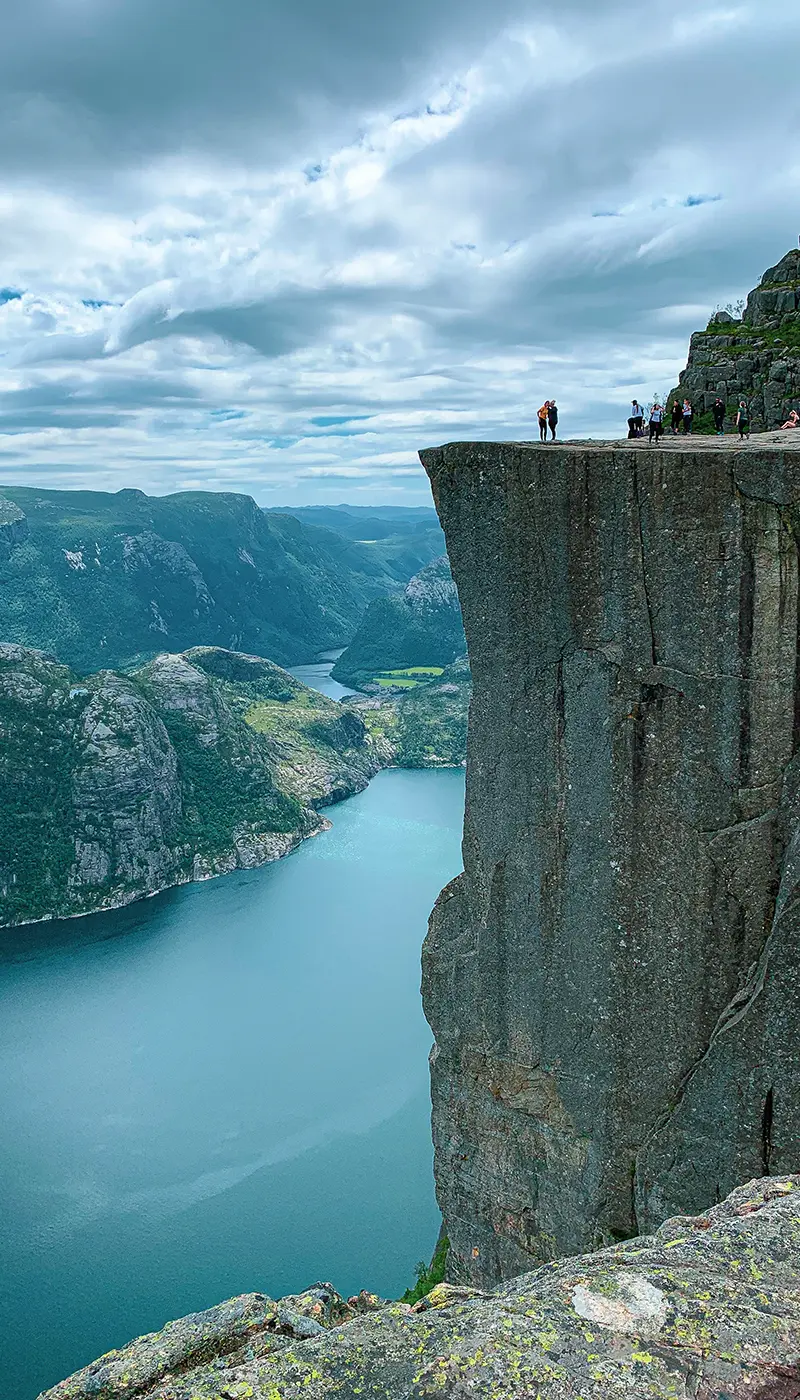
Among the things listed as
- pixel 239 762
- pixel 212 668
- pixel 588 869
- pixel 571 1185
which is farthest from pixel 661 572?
pixel 212 668

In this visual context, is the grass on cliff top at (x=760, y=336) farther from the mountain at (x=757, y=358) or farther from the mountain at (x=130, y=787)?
the mountain at (x=130, y=787)

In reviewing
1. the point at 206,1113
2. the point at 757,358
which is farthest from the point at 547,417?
the point at 206,1113

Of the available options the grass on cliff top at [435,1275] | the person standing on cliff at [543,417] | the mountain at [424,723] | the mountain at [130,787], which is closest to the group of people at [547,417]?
the person standing on cliff at [543,417]

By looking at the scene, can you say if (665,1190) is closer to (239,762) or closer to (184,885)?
(184,885)

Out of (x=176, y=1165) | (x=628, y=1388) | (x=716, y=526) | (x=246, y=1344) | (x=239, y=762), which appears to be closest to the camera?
(x=628, y=1388)

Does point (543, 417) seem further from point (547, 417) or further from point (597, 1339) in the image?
point (597, 1339)

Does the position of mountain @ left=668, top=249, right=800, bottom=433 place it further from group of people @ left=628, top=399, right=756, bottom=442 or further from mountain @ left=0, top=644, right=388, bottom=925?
mountain @ left=0, top=644, right=388, bottom=925
